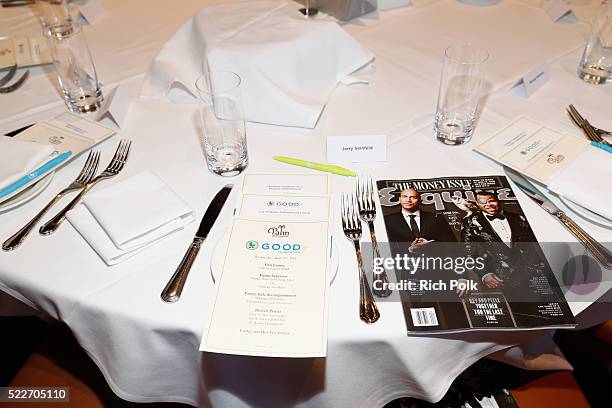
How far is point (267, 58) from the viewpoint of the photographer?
3.50 feet

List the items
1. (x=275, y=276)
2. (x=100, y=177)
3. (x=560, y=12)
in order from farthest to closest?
(x=560, y=12), (x=100, y=177), (x=275, y=276)

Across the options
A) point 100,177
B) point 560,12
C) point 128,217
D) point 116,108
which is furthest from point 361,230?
point 560,12

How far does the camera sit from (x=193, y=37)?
1.17 metres

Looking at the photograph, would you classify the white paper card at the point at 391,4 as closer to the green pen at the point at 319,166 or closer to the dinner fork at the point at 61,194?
the green pen at the point at 319,166

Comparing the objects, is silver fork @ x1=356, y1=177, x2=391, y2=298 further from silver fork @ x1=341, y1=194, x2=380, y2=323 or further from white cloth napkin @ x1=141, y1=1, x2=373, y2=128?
white cloth napkin @ x1=141, y1=1, x2=373, y2=128

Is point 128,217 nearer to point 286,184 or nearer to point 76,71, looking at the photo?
point 286,184

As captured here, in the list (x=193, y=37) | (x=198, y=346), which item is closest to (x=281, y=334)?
(x=198, y=346)

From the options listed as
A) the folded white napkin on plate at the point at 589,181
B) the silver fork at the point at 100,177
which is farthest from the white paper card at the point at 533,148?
the silver fork at the point at 100,177

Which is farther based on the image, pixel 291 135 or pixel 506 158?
pixel 291 135

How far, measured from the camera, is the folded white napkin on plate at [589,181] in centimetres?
82

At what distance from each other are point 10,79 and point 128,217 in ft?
2.40

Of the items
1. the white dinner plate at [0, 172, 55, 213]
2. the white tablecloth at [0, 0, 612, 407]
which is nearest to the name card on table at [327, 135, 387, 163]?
the white tablecloth at [0, 0, 612, 407]

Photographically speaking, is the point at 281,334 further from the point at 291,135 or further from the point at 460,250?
the point at 291,135

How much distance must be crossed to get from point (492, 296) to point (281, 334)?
310mm
